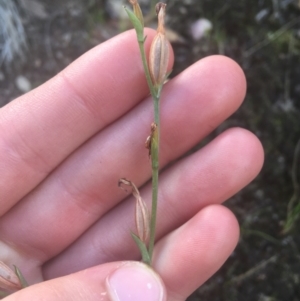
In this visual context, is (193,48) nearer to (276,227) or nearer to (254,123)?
(254,123)

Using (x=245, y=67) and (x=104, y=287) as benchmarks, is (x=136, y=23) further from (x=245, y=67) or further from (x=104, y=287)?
(x=245, y=67)

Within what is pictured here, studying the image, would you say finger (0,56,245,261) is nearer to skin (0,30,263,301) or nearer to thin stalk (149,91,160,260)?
skin (0,30,263,301)

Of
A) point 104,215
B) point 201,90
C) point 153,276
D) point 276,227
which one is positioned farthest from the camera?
point 276,227

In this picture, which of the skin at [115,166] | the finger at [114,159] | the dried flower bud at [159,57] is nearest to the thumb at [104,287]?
the skin at [115,166]

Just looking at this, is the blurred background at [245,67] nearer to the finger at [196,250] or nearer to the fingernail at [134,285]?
the finger at [196,250]

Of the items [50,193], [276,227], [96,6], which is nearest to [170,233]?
[50,193]
